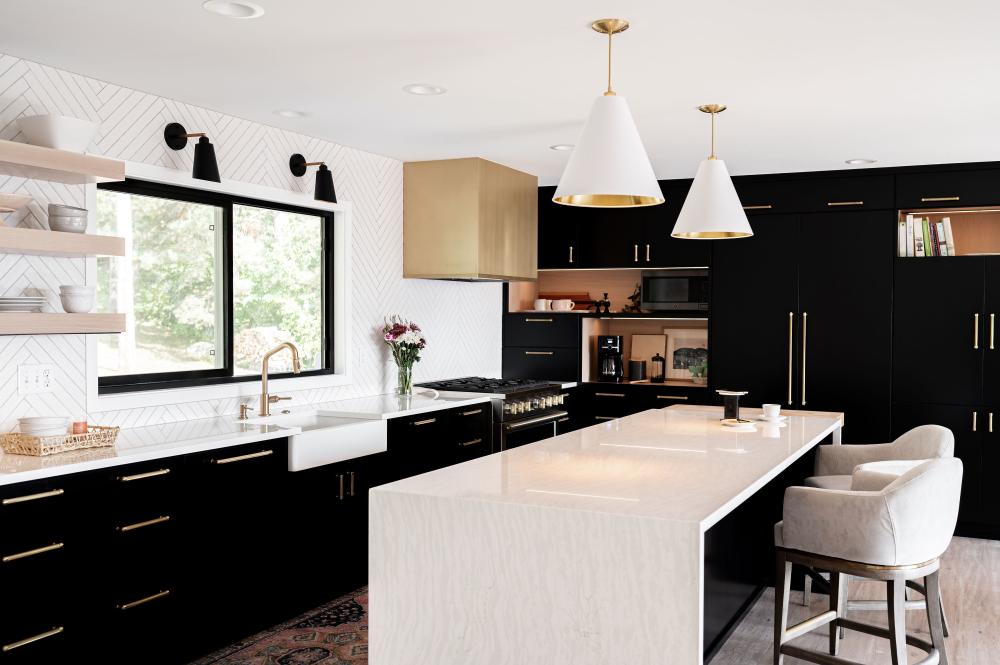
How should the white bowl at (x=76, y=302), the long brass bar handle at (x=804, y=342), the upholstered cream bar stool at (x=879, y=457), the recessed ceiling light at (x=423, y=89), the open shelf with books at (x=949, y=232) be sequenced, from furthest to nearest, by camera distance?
the long brass bar handle at (x=804, y=342)
the open shelf with books at (x=949, y=232)
the recessed ceiling light at (x=423, y=89)
the upholstered cream bar stool at (x=879, y=457)
the white bowl at (x=76, y=302)

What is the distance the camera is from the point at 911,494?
2916 millimetres

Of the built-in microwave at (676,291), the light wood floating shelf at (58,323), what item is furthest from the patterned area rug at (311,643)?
the built-in microwave at (676,291)

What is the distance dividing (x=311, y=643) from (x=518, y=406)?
244cm

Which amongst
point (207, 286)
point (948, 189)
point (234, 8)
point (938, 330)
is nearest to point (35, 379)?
point (207, 286)

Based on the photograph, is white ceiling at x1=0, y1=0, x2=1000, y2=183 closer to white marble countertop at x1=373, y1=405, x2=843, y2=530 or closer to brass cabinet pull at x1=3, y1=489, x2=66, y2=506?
white marble countertop at x1=373, y1=405, x2=843, y2=530

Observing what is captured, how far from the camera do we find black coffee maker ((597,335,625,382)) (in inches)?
275

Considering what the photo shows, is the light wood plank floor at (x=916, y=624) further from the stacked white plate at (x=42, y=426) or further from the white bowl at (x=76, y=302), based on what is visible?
the white bowl at (x=76, y=302)

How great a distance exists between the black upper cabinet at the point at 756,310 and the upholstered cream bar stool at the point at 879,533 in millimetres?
3089

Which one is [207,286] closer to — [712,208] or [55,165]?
[55,165]

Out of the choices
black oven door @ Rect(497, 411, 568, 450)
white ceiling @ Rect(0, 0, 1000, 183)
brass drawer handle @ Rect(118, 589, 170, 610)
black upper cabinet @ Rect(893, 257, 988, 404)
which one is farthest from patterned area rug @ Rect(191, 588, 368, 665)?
black upper cabinet @ Rect(893, 257, 988, 404)

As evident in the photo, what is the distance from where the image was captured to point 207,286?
4562 millimetres

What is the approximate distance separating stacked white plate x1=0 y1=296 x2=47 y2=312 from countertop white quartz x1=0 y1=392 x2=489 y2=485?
0.54m

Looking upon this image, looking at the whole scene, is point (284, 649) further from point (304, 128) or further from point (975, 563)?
point (975, 563)

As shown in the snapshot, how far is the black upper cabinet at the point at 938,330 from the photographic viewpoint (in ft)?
18.9
